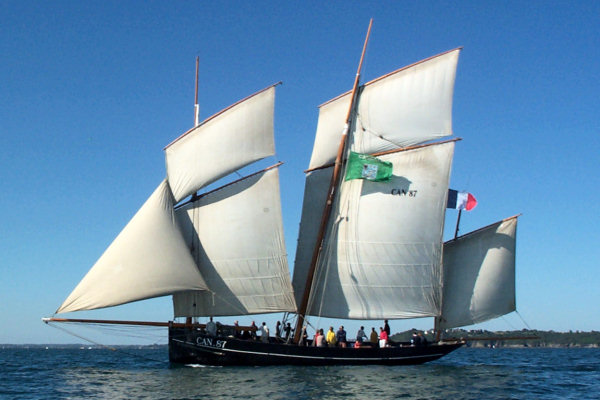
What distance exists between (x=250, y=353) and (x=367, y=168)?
13.9 m

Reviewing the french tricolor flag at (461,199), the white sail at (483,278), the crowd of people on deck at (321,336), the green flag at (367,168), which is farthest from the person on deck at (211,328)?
the french tricolor flag at (461,199)

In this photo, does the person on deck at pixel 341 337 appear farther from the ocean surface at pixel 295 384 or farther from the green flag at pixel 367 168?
the green flag at pixel 367 168

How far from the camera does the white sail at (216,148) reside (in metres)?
41.4

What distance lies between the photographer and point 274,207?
1645 inches

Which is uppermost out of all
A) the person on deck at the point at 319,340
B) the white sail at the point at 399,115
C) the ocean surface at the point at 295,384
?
the white sail at the point at 399,115

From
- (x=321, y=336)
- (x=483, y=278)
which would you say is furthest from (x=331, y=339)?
(x=483, y=278)

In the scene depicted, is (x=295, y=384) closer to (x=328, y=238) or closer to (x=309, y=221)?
(x=328, y=238)

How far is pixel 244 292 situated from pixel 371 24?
21187 mm

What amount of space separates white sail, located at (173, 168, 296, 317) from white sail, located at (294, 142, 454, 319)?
3838 mm

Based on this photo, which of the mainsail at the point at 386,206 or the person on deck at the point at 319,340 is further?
the mainsail at the point at 386,206

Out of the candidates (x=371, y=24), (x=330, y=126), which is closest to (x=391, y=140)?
(x=330, y=126)

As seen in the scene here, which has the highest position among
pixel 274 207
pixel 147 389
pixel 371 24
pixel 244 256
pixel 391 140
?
pixel 371 24

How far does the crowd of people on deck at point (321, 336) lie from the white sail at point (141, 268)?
406cm

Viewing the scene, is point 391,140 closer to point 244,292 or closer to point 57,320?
point 244,292
